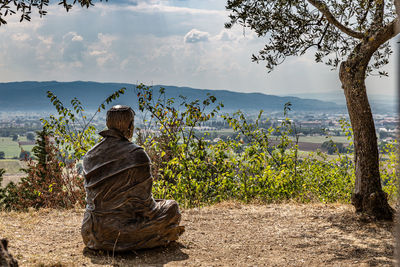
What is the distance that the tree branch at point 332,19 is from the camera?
7.85 meters

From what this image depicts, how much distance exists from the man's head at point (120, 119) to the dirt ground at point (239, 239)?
1.85 metres

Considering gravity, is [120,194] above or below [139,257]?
above

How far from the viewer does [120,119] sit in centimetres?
602

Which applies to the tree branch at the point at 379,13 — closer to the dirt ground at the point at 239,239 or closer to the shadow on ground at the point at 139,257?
the dirt ground at the point at 239,239

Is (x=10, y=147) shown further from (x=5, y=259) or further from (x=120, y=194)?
(x=5, y=259)

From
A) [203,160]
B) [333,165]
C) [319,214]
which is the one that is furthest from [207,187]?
[333,165]

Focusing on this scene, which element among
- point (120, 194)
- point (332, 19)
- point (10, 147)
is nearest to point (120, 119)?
point (120, 194)

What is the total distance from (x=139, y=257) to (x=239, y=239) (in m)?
2.11

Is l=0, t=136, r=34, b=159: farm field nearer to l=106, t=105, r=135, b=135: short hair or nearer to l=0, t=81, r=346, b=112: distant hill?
l=0, t=81, r=346, b=112: distant hill

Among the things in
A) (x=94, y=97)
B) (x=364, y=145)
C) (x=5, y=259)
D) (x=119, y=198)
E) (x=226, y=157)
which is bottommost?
(x=5, y=259)

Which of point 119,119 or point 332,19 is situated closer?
point 119,119

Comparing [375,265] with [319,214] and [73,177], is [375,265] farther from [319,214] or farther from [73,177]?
[73,177]

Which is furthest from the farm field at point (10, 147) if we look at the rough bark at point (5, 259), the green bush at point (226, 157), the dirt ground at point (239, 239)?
the rough bark at point (5, 259)

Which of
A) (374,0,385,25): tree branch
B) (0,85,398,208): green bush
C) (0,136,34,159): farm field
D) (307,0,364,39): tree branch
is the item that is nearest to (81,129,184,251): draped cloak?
(0,85,398,208): green bush
